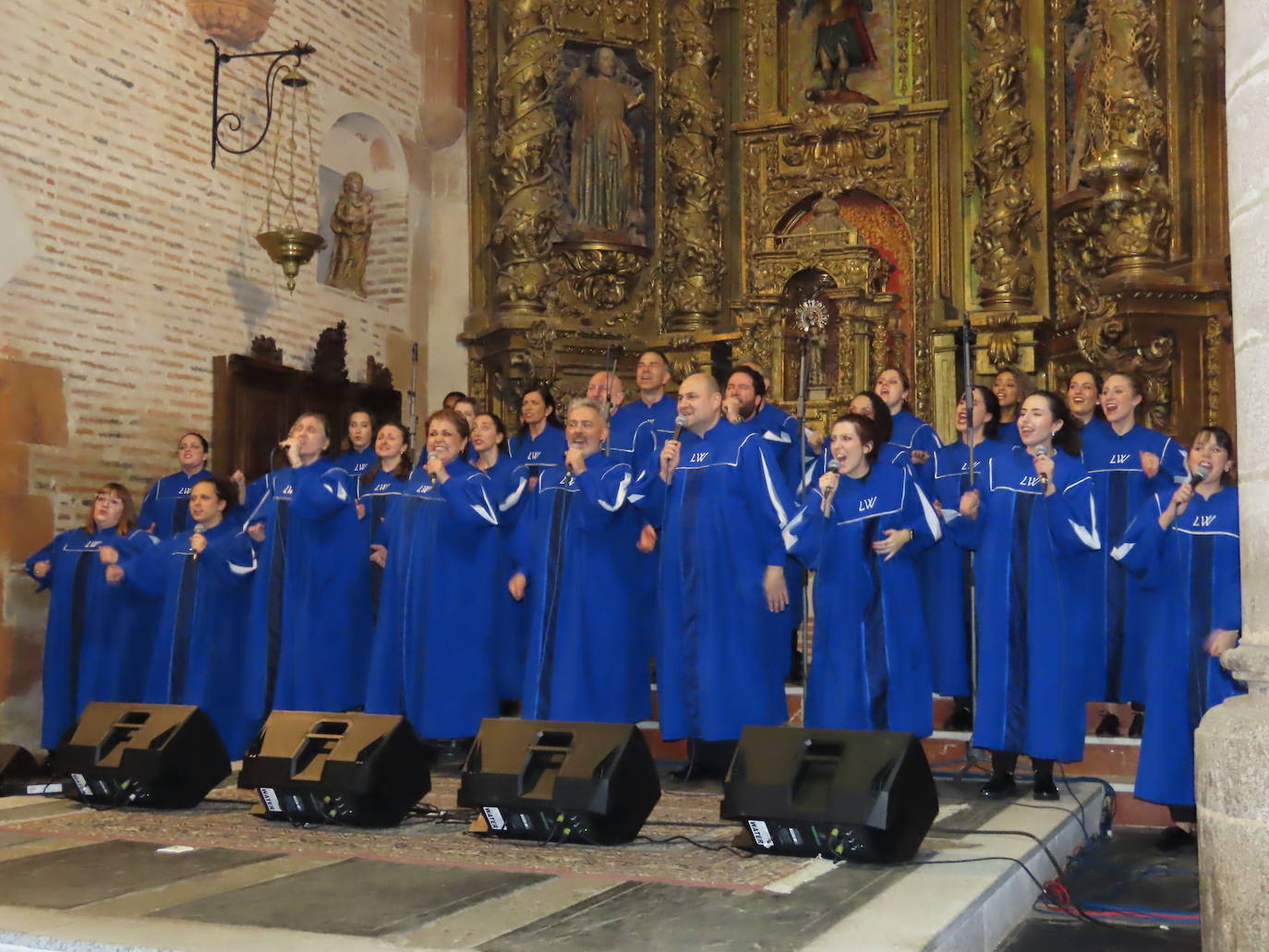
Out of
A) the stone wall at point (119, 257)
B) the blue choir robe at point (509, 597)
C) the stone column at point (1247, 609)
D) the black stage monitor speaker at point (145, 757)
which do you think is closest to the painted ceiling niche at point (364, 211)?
the stone wall at point (119, 257)

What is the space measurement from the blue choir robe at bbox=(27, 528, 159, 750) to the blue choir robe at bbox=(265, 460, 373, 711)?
1.11 m

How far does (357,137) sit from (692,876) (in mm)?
9827

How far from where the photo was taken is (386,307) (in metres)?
13.5

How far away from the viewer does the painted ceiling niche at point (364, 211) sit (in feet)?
42.6

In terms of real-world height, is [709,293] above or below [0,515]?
above

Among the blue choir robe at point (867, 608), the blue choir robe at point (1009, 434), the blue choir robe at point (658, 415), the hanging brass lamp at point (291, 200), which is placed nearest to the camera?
the blue choir robe at point (867, 608)

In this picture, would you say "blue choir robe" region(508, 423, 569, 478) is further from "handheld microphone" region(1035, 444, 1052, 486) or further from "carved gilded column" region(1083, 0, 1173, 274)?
"carved gilded column" region(1083, 0, 1173, 274)

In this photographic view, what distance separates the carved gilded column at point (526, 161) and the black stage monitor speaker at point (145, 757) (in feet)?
23.1

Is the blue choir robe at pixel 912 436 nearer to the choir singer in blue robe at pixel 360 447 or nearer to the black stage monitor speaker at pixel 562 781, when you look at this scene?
the choir singer in blue robe at pixel 360 447

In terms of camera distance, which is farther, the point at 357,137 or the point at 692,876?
the point at 357,137

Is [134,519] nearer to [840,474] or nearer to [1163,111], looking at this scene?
[840,474]

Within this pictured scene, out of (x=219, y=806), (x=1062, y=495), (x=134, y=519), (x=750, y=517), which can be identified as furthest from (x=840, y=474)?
(x=134, y=519)

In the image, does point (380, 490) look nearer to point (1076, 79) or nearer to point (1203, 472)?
point (1203, 472)

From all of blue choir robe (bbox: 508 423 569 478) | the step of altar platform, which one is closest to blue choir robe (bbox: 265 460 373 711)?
blue choir robe (bbox: 508 423 569 478)
